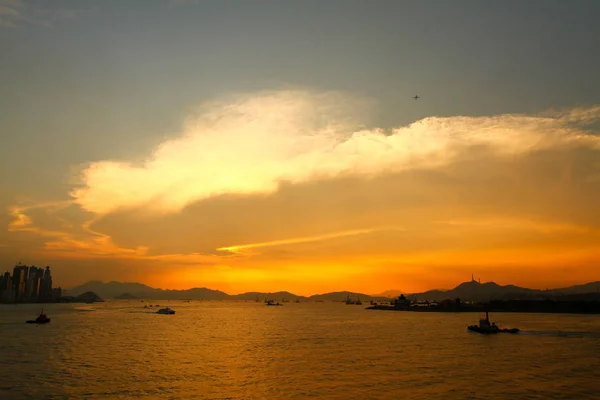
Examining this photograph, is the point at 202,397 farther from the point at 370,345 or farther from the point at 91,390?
the point at 370,345

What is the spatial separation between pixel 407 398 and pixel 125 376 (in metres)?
29.5

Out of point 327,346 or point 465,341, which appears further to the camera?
point 465,341

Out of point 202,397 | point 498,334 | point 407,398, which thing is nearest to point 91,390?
point 202,397

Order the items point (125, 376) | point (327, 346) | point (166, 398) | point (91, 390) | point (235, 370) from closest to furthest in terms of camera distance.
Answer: point (166, 398) → point (91, 390) → point (125, 376) → point (235, 370) → point (327, 346)

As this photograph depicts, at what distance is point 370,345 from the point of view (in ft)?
240

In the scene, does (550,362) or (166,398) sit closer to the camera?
(166,398)

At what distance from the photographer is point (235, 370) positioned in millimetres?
50531

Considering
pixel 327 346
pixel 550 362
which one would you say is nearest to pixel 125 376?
pixel 327 346

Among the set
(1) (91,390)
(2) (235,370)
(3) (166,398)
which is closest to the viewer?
(3) (166,398)

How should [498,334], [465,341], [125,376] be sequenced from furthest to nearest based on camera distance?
1. [498,334]
2. [465,341]
3. [125,376]

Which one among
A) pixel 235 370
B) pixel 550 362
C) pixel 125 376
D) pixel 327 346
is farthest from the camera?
pixel 327 346

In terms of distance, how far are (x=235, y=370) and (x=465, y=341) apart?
160 ft

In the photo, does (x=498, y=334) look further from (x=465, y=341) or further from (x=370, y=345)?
(x=370, y=345)

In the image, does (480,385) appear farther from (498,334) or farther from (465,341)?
(498,334)
